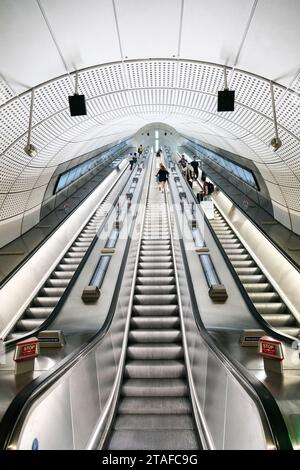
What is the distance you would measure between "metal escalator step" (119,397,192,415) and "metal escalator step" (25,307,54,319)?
2.67 meters

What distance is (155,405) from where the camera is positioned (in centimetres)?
489

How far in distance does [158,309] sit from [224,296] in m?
1.64

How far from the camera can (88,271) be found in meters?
7.42

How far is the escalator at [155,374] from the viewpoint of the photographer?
418 centimetres

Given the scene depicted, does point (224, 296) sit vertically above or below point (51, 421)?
above

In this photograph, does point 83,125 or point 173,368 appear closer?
point 173,368

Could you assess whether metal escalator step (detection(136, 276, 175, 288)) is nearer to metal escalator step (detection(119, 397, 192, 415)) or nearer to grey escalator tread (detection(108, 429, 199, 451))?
metal escalator step (detection(119, 397, 192, 415))

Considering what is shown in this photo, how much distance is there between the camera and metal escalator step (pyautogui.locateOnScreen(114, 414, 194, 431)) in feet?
14.5

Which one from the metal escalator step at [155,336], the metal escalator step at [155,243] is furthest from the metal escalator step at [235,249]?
the metal escalator step at [155,336]

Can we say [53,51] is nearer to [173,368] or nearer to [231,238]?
[173,368]

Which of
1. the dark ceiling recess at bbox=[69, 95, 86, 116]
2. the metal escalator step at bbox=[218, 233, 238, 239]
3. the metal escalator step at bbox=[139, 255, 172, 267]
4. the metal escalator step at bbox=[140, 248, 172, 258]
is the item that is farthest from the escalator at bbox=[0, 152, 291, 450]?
the dark ceiling recess at bbox=[69, 95, 86, 116]

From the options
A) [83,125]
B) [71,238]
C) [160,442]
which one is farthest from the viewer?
[71,238]

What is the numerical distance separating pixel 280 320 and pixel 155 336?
2.63 m
